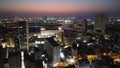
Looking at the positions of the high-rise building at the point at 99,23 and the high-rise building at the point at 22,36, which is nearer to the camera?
the high-rise building at the point at 22,36

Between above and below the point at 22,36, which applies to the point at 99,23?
below

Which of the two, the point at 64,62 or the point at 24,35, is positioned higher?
the point at 24,35

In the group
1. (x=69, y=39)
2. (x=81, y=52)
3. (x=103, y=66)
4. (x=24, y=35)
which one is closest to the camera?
(x=103, y=66)

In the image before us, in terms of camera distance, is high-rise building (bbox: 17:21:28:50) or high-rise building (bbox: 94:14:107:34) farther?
high-rise building (bbox: 94:14:107:34)

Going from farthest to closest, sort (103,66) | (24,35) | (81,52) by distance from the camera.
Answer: (24,35), (81,52), (103,66)

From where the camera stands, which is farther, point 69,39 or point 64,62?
point 69,39

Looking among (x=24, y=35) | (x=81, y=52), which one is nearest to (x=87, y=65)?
(x=81, y=52)

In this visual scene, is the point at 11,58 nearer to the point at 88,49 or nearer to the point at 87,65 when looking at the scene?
the point at 87,65

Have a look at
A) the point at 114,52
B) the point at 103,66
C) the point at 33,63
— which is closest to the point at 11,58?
the point at 33,63

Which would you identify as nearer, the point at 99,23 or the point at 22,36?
the point at 22,36

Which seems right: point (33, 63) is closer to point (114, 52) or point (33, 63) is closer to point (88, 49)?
point (88, 49)
